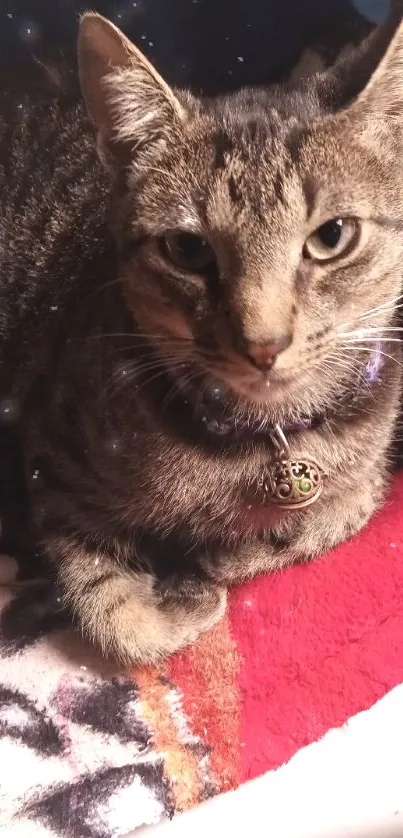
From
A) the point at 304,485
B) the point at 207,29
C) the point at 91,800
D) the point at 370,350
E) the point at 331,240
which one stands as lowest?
the point at 91,800

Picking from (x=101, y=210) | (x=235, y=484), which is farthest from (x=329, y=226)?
(x=101, y=210)

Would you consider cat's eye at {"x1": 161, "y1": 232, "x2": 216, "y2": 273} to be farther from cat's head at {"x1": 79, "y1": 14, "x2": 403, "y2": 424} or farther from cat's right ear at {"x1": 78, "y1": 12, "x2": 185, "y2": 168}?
cat's right ear at {"x1": 78, "y1": 12, "x2": 185, "y2": 168}

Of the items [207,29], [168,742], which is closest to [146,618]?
[168,742]

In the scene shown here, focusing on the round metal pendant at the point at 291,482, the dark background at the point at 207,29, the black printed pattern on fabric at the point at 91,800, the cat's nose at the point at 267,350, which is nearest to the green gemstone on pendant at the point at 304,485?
the round metal pendant at the point at 291,482

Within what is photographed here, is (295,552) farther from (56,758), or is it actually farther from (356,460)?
(56,758)

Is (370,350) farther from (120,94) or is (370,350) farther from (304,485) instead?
(120,94)

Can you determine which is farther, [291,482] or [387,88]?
[291,482]
